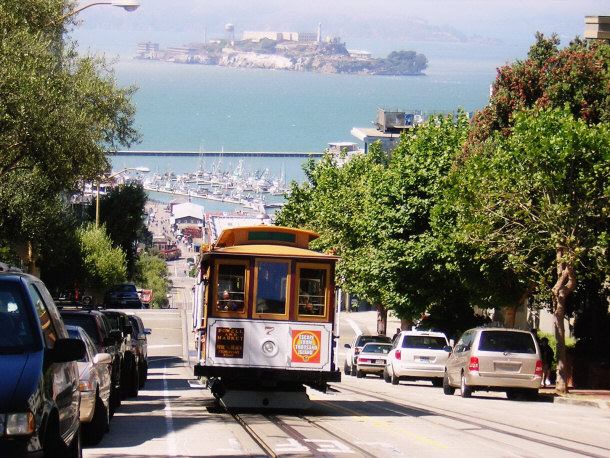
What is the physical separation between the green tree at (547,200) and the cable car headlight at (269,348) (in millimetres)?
9311

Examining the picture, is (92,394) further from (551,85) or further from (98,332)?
(551,85)

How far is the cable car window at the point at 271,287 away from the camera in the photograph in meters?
18.4

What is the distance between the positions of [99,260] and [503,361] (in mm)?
46851

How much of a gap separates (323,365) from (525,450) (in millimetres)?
5350

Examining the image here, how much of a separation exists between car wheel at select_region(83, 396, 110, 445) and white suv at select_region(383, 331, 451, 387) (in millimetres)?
18499

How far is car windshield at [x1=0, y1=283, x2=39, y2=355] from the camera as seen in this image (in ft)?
26.7

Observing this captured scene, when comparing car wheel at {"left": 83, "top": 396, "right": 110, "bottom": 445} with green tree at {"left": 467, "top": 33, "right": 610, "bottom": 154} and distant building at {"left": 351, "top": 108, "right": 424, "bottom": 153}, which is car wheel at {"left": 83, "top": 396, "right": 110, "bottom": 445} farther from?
distant building at {"left": 351, "top": 108, "right": 424, "bottom": 153}

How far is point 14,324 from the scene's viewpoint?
27.5ft

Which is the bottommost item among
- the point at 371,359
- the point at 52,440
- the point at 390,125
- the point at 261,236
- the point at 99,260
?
the point at 371,359

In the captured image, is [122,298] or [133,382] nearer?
[133,382]

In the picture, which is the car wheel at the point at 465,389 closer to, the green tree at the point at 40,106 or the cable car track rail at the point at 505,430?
the cable car track rail at the point at 505,430

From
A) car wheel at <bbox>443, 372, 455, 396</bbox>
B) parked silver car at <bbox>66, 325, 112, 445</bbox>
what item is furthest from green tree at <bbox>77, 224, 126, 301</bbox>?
parked silver car at <bbox>66, 325, 112, 445</bbox>

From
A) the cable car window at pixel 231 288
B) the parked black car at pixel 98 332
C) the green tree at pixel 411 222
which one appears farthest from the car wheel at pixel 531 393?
the parked black car at pixel 98 332

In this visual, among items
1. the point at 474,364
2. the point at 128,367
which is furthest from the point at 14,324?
the point at 474,364
